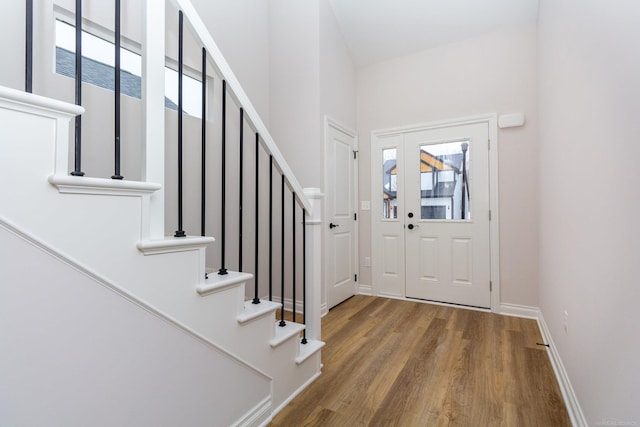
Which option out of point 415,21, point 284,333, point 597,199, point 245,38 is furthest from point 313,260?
point 415,21

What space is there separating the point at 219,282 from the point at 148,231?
0.37 meters

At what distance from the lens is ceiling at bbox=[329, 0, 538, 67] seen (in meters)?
2.96

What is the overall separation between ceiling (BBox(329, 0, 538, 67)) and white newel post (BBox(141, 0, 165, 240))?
2.85 m

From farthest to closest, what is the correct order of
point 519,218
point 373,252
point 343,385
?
point 373,252 < point 519,218 < point 343,385

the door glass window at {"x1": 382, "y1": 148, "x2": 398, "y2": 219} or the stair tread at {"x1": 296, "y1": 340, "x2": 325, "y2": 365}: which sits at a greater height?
the door glass window at {"x1": 382, "y1": 148, "x2": 398, "y2": 219}

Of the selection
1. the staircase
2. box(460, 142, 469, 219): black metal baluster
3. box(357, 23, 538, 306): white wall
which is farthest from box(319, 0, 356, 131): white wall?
the staircase

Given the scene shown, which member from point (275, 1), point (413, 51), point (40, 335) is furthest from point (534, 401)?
point (275, 1)

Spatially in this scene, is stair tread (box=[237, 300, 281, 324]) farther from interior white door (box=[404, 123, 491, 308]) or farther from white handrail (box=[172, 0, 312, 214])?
interior white door (box=[404, 123, 491, 308])

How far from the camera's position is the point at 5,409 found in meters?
0.73

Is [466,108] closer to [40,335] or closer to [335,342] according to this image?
[335,342]

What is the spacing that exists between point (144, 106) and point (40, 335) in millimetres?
763

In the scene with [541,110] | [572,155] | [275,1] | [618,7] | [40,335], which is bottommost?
[40,335]

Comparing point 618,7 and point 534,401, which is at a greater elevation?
point 618,7

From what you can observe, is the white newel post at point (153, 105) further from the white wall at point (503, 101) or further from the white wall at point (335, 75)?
the white wall at point (503, 101)
